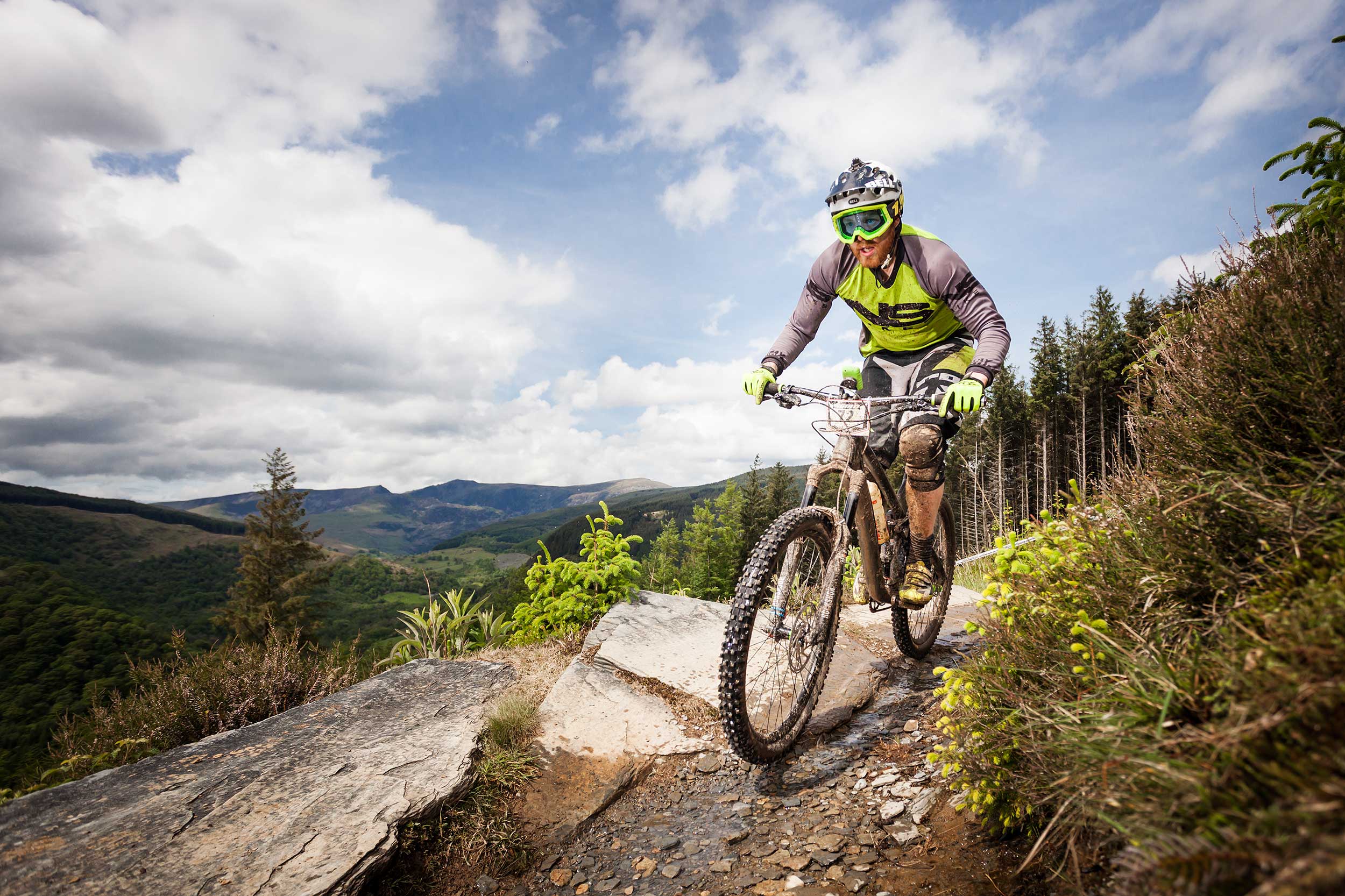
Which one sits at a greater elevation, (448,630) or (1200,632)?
(1200,632)

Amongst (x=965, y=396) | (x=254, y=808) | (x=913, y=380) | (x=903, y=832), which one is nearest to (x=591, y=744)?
(x=254, y=808)

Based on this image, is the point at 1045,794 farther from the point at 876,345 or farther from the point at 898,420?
the point at 876,345

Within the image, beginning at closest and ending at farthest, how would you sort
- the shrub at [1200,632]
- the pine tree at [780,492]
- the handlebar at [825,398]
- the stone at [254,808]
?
1. the shrub at [1200,632]
2. the stone at [254,808]
3. the handlebar at [825,398]
4. the pine tree at [780,492]

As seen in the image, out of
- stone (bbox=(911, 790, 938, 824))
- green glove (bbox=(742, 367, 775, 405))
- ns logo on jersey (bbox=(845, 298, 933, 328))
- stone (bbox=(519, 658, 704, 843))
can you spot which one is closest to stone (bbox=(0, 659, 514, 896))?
stone (bbox=(519, 658, 704, 843))

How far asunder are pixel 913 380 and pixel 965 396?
0.96 m

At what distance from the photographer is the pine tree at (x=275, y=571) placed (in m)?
39.1

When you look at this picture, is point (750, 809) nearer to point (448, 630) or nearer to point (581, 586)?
point (581, 586)

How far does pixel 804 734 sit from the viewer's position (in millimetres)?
3854

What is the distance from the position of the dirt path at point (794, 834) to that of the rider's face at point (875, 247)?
10.1 feet

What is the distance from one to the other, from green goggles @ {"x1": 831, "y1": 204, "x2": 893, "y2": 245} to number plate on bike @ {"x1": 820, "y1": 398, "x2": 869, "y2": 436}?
1124 mm

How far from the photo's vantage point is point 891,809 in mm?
2906

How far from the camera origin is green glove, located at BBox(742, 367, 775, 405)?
3994mm

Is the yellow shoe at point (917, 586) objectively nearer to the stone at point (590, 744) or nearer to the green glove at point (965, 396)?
the green glove at point (965, 396)

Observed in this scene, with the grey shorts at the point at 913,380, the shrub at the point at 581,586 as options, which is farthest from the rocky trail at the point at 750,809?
the grey shorts at the point at 913,380
